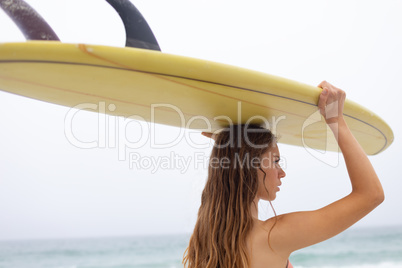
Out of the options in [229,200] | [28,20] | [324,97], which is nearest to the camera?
[28,20]

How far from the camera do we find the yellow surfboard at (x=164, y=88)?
111 cm

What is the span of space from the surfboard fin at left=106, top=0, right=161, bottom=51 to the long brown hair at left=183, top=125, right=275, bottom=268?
53cm

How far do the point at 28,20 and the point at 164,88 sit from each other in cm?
48

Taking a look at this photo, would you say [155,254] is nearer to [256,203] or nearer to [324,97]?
[256,203]

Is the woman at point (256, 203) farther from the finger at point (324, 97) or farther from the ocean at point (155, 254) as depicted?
the ocean at point (155, 254)

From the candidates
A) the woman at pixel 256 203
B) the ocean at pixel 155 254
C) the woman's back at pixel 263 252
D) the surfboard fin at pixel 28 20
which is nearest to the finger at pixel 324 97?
the woman at pixel 256 203

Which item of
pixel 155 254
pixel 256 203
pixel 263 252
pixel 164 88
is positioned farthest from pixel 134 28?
pixel 155 254

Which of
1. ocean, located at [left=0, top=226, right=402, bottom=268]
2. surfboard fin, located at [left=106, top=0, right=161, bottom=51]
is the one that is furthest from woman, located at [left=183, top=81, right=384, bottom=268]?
ocean, located at [left=0, top=226, right=402, bottom=268]

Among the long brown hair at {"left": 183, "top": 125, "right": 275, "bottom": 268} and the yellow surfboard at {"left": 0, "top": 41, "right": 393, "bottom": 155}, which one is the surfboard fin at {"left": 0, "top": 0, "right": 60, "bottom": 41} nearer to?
the yellow surfboard at {"left": 0, "top": 41, "right": 393, "bottom": 155}

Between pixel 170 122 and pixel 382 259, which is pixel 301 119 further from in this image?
pixel 382 259

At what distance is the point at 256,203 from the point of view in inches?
63.6

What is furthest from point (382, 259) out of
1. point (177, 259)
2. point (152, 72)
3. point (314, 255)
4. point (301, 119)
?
point (152, 72)

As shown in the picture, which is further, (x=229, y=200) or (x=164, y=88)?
(x=229, y=200)

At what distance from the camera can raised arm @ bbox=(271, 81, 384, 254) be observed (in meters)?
1.34
